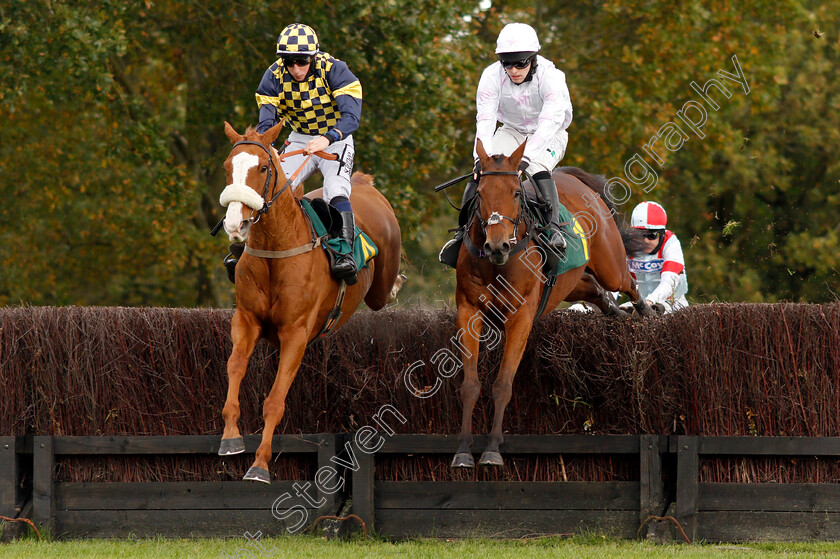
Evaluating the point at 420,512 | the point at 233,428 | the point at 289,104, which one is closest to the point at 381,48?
the point at 289,104

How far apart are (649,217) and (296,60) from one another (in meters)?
3.84

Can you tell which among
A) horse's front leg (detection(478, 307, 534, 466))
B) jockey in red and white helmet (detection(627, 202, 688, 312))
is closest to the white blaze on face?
horse's front leg (detection(478, 307, 534, 466))

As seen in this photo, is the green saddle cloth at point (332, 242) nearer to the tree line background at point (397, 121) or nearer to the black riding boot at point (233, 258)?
the black riding boot at point (233, 258)

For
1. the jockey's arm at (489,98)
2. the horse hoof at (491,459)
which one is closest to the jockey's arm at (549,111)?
the jockey's arm at (489,98)

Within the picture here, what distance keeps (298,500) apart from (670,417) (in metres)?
2.86

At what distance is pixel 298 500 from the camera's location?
803cm

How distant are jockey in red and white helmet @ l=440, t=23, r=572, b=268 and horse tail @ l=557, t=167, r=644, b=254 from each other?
1.03m

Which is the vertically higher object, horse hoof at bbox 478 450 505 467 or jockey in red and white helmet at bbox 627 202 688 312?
jockey in red and white helmet at bbox 627 202 688 312

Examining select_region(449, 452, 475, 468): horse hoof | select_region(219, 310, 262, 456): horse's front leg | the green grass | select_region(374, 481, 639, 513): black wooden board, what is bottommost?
the green grass

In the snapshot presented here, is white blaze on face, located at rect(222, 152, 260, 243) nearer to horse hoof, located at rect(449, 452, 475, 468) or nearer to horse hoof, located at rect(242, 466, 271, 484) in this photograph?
horse hoof, located at rect(242, 466, 271, 484)

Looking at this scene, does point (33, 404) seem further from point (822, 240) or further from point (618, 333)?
point (822, 240)

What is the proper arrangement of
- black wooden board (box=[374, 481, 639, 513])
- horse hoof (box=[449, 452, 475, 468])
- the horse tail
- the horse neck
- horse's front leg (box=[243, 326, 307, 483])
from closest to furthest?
1. horse's front leg (box=[243, 326, 307, 483])
2. horse hoof (box=[449, 452, 475, 468])
3. the horse neck
4. black wooden board (box=[374, 481, 639, 513])
5. the horse tail

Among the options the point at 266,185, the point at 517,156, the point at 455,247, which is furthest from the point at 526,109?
the point at 266,185

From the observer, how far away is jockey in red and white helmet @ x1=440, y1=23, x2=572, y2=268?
299 inches
